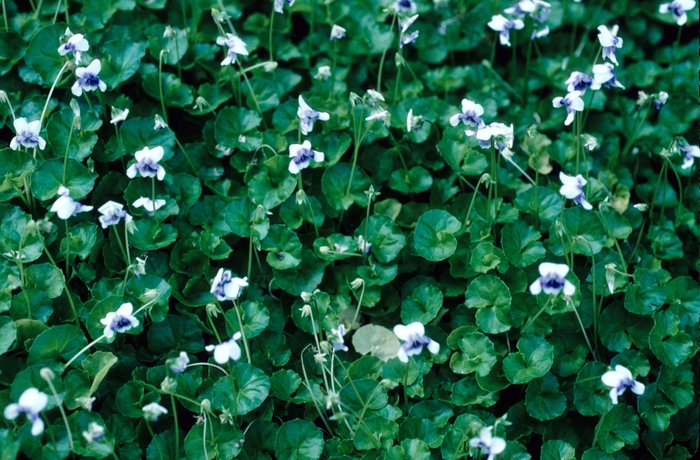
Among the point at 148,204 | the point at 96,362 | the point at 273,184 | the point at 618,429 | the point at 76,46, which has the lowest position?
the point at 618,429

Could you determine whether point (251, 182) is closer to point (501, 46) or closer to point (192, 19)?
point (192, 19)

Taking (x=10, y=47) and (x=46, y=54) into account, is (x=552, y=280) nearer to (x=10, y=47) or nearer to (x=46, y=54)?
(x=46, y=54)

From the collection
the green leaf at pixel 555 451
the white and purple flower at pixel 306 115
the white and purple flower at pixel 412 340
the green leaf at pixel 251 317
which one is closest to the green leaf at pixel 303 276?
the green leaf at pixel 251 317

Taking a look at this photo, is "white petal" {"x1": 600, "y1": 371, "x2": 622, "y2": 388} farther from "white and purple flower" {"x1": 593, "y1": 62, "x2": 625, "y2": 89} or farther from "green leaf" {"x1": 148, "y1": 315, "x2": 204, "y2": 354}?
"green leaf" {"x1": 148, "y1": 315, "x2": 204, "y2": 354}

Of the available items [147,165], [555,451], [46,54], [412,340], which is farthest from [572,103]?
[46,54]

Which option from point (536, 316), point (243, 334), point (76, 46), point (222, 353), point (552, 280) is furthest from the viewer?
point (76, 46)
